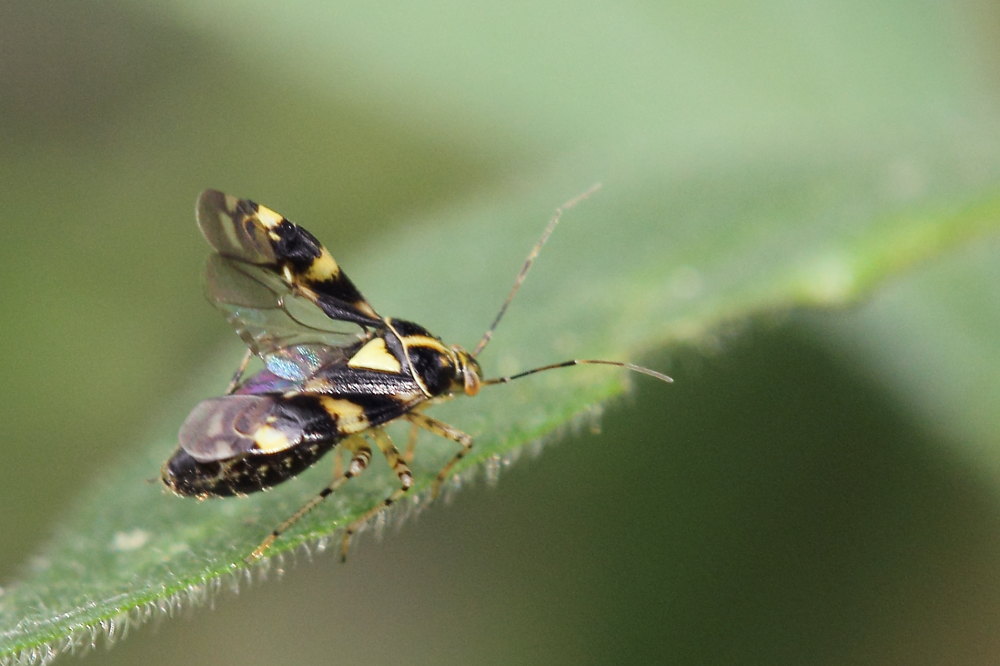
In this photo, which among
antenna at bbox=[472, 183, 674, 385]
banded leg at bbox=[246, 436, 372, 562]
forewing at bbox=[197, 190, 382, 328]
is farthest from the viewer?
forewing at bbox=[197, 190, 382, 328]

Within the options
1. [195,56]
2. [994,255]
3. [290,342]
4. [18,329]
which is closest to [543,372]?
[290,342]

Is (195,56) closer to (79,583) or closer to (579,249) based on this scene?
(579,249)

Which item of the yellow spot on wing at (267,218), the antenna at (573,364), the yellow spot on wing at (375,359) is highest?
the antenna at (573,364)

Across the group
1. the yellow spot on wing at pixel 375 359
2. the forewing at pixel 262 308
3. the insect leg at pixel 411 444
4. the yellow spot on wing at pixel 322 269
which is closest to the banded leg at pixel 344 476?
the insect leg at pixel 411 444

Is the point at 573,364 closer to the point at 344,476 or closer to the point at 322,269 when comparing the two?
the point at 344,476

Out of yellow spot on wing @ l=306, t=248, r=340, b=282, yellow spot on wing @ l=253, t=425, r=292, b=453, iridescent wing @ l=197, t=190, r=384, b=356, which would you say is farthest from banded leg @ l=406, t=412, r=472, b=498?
yellow spot on wing @ l=306, t=248, r=340, b=282

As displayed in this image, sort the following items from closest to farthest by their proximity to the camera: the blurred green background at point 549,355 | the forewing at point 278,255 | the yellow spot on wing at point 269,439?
the yellow spot on wing at point 269,439 < the forewing at point 278,255 < the blurred green background at point 549,355

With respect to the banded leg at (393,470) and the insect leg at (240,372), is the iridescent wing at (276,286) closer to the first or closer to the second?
the insect leg at (240,372)

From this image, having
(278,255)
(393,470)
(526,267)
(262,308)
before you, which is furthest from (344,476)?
(526,267)

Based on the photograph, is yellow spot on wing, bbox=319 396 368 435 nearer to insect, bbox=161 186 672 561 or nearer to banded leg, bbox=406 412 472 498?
insect, bbox=161 186 672 561
